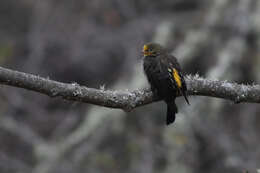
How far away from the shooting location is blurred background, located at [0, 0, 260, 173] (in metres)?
7.00

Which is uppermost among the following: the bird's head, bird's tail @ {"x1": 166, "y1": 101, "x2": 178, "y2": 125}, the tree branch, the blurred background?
the blurred background

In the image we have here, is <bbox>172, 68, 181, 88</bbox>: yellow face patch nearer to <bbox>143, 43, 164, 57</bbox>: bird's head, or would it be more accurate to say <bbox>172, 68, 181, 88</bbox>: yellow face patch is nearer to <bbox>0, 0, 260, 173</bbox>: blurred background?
<bbox>143, 43, 164, 57</bbox>: bird's head

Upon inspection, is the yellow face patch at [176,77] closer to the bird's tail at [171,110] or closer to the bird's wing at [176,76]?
the bird's wing at [176,76]

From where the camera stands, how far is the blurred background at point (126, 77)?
7000 millimetres

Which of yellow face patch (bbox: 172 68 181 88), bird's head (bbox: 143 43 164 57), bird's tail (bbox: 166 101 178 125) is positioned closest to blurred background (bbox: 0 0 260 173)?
Result: bird's head (bbox: 143 43 164 57)

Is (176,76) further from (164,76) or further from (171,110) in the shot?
(171,110)

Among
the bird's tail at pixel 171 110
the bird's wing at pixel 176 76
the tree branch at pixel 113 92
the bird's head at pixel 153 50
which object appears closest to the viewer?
the tree branch at pixel 113 92

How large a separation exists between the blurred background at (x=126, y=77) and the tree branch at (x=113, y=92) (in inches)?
86.6

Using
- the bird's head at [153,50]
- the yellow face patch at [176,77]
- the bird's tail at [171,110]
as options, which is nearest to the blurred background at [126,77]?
the bird's head at [153,50]

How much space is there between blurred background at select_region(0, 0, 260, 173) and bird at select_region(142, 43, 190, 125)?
5.52 feet

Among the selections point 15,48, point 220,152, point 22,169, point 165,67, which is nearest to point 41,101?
point 15,48

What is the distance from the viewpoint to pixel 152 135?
7.73 meters

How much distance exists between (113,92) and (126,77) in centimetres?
409

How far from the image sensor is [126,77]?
7.71m
